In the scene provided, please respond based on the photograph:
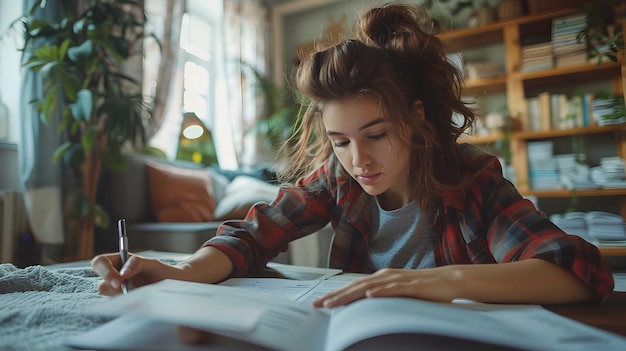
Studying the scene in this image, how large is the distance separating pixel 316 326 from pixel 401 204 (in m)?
0.54

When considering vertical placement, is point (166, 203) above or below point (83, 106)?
below

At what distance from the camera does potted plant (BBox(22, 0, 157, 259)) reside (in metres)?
1.58

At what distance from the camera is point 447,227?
2.47ft

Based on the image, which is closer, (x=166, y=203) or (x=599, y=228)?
(x=166, y=203)

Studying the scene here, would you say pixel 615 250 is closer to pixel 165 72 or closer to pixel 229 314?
pixel 229 314

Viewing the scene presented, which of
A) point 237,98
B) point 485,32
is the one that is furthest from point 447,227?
point 237,98

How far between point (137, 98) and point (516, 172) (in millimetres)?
2589

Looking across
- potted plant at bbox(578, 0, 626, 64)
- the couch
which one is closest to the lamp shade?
the couch

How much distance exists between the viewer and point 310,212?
85cm

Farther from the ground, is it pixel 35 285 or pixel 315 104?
pixel 315 104

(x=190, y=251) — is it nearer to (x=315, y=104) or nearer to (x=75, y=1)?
(x=315, y=104)

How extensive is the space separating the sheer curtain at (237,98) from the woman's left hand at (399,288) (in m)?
3.23

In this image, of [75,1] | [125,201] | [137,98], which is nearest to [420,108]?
[137,98]

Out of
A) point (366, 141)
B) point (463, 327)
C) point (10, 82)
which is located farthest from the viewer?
point (10, 82)
